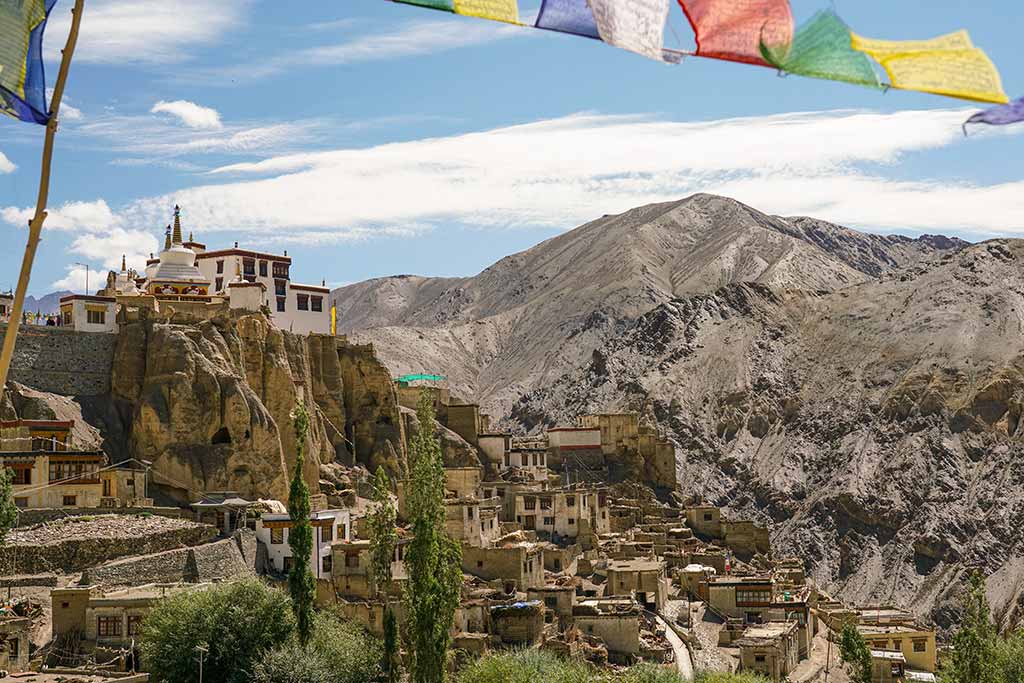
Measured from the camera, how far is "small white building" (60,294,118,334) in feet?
170

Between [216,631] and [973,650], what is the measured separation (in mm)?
22063

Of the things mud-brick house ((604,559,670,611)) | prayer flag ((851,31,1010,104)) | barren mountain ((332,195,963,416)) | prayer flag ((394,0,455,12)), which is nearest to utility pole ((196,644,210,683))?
mud-brick house ((604,559,670,611))

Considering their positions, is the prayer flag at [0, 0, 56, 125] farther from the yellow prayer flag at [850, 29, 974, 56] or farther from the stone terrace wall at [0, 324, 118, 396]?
the stone terrace wall at [0, 324, 118, 396]

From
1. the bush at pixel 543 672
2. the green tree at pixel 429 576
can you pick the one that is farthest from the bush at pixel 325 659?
the bush at pixel 543 672

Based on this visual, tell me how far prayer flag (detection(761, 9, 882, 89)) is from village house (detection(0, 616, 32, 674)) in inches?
1236

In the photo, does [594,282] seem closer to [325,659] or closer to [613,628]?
[613,628]

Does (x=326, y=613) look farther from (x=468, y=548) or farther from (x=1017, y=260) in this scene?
(x=1017, y=260)

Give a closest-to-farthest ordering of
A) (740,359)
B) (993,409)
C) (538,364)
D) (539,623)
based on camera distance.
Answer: (539,623)
(993,409)
(740,359)
(538,364)

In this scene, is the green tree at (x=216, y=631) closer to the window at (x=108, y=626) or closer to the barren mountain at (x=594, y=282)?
the window at (x=108, y=626)

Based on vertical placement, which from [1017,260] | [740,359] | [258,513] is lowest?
[258,513]

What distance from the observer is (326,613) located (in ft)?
132

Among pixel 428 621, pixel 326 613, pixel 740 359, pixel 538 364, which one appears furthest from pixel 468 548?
pixel 538 364

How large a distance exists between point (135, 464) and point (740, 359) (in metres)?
85.3

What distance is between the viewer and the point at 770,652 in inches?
1869
